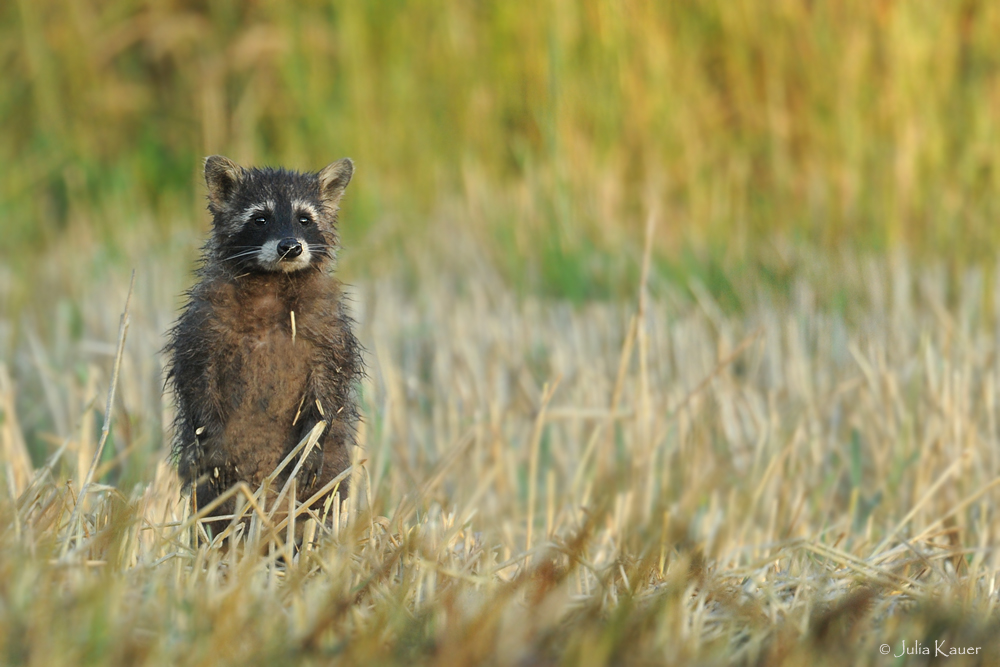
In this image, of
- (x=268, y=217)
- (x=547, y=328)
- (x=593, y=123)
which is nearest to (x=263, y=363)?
(x=268, y=217)

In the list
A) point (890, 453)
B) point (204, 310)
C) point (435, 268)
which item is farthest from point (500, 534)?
point (435, 268)

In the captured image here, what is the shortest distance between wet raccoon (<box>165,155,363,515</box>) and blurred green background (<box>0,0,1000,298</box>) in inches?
156

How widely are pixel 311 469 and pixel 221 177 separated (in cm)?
114

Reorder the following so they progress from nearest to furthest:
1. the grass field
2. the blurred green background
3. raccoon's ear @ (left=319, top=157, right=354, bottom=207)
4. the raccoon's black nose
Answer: the grass field
the raccoon's black nose
raccoon's ear @ (left=319, top=157, right=354, bottom=207)
the blurred green background

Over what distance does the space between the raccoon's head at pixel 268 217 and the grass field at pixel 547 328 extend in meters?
0.50

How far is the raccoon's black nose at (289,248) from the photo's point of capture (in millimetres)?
3498

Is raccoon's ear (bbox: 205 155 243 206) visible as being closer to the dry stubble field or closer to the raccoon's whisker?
the raccoon's whisker

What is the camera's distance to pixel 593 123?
28.3 ft

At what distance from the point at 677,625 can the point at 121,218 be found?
8.23 metres

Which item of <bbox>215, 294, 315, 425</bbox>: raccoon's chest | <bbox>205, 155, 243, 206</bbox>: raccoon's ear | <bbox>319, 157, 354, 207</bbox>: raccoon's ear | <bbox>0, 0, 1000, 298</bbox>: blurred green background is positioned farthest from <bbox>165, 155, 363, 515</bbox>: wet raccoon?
<bbox>0, 0, 1000, 298</bbox>: blurred green background

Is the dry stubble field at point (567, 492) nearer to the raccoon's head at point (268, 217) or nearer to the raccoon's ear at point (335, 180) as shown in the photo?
the raccoon's head at point (268, 217)

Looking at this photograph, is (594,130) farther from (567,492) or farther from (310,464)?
(310,464)

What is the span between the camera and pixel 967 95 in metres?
8.05

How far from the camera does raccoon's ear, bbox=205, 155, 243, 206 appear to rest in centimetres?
386
